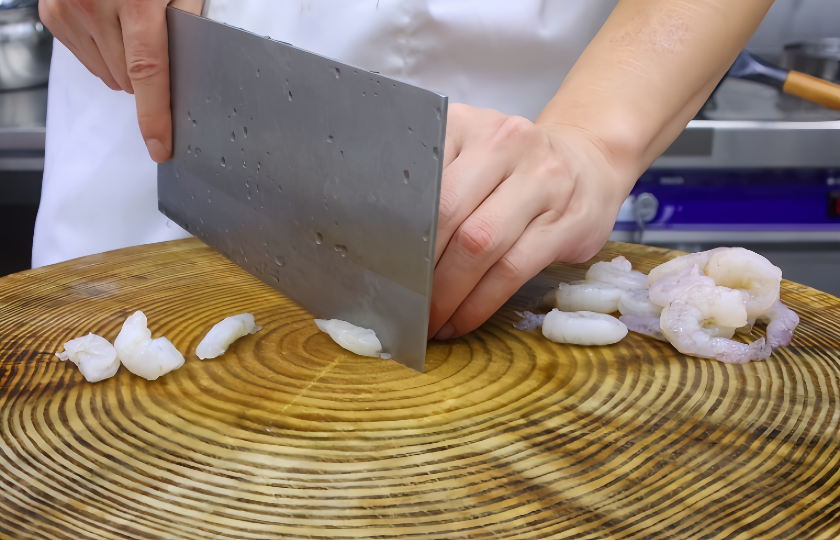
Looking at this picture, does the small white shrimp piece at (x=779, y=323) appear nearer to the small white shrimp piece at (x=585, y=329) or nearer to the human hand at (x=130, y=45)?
the small white shrimp piece at (x=585, y=329)

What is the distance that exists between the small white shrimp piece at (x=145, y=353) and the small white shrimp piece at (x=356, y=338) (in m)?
0.17

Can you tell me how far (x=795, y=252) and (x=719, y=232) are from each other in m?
0.22

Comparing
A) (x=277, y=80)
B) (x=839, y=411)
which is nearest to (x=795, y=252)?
(x=839, y=411)

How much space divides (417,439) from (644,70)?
1.95 feet

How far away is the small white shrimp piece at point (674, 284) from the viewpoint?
77 cm

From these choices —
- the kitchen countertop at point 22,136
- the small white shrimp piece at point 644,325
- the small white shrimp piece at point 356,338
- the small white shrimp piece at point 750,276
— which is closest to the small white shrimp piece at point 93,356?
the small white shrimp piece at point 356,338

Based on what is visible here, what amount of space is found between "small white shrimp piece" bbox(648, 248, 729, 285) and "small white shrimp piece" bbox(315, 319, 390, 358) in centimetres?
37

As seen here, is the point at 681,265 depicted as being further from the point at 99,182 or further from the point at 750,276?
the point at 99,182

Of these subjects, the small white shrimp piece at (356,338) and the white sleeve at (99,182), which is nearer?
the small white shrimp piece at (356,338)

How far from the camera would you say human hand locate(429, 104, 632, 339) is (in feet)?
2.27

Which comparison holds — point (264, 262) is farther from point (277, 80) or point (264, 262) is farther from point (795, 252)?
point (795, 252)

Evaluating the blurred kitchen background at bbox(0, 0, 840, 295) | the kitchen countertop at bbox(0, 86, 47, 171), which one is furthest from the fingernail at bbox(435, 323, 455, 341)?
the kitchen countertop at bbox(0, 86, 47, 171)

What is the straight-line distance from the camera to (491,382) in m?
0.68

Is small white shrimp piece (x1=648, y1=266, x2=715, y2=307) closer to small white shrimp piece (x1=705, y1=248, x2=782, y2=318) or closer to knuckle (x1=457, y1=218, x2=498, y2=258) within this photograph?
small white shrimp piece (x1=705, y1=248, x2=782, y2=318)
